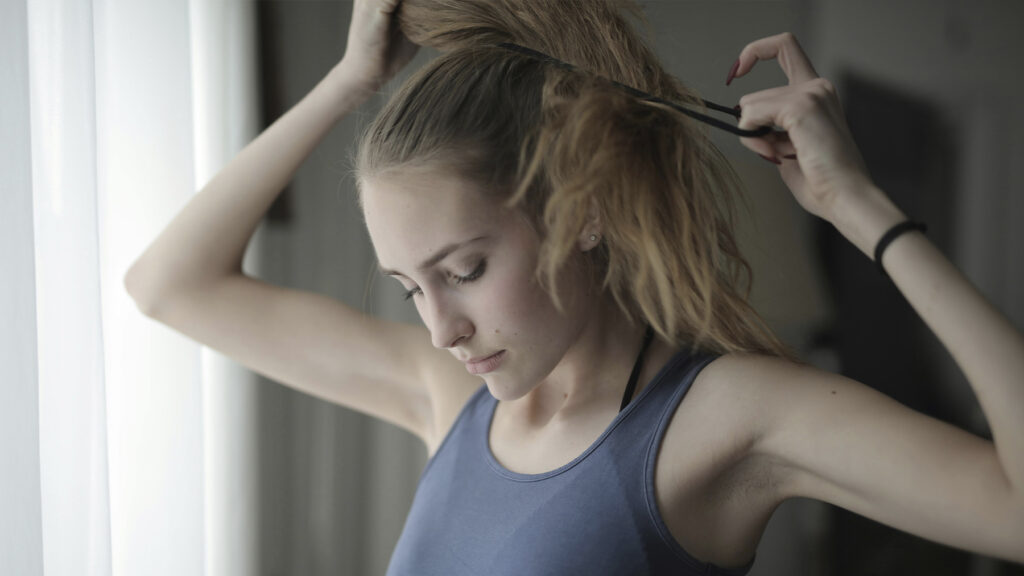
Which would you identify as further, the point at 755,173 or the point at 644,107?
the point at 755,173

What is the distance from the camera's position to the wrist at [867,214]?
669 mm

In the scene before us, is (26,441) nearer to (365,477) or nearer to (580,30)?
(365,477)

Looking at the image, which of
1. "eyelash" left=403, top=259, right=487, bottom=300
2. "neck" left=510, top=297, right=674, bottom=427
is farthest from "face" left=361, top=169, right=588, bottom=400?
"neck" left=510, top=297, right=674, bottom=427

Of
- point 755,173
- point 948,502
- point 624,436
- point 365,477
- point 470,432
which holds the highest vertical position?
point 755,173

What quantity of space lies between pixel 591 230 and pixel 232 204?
57 cm

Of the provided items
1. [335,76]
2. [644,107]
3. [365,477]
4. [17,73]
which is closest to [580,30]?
[644,107]

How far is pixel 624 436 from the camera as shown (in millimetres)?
850

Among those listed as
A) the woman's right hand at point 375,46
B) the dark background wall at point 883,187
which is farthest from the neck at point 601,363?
the woman's right hand at point 375,46

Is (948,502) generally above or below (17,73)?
below

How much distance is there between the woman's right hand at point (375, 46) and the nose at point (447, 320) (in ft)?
1.38

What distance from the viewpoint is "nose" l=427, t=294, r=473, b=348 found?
81 cm

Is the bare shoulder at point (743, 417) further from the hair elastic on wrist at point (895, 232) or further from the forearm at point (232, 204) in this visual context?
the forearm at point (232, 204)

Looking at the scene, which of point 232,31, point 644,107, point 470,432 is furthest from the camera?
point 232,31

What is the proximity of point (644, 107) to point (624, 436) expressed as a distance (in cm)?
36
